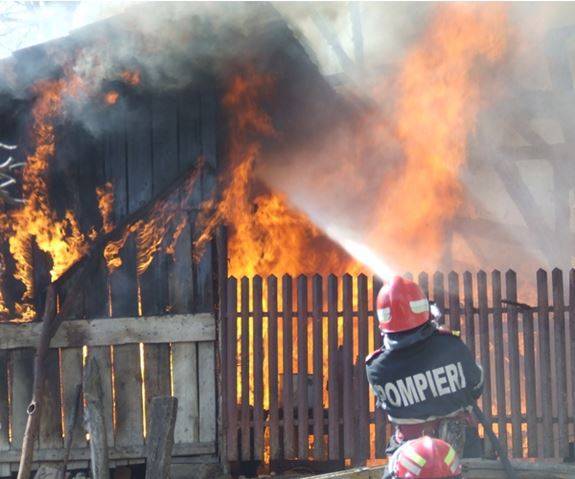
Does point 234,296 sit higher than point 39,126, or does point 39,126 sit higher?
point 39,126

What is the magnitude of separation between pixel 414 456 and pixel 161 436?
3205 mm

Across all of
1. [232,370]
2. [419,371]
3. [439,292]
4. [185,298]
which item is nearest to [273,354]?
[232,370]

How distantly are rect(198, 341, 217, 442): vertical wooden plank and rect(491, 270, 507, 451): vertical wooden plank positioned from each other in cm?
293

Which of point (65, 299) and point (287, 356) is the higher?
point (65, 299)

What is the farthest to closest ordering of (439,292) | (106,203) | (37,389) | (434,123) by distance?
1. (434,123)
2. (106,203)
3. (439,292)
4. (37,389)

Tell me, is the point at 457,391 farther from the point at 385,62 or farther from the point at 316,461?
the point at 385,62

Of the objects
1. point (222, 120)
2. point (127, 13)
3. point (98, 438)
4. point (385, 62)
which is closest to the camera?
point (98, 438)

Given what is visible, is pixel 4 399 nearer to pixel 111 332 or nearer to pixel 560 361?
pixel 111 332

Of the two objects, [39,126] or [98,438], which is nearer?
[98,438]

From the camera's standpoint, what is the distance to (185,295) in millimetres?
10094

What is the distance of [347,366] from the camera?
32.2 feet

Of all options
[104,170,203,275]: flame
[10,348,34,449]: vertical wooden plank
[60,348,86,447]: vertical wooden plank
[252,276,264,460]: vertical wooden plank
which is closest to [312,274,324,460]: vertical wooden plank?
[252,276,264,460]: vertical wooden plank

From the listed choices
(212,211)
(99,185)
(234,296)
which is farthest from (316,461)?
(99,185)

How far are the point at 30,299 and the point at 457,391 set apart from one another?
5428 mm
